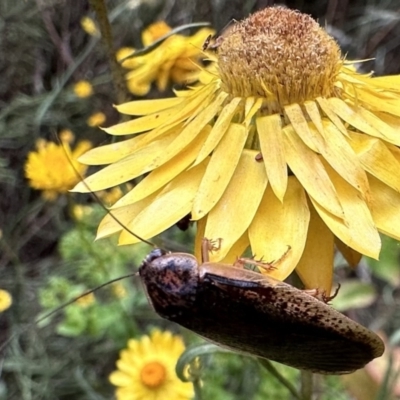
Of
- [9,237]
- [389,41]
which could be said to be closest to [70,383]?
[9,237]

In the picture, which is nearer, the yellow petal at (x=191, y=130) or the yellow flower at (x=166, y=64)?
the yellow petal at (x=191, y=130)

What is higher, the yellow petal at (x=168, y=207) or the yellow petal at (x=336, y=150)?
the yellow petal at (x=336, y=150)

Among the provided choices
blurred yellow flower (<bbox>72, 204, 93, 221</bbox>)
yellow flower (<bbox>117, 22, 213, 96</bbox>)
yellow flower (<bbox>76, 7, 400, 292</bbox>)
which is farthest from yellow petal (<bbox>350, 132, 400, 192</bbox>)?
blurred yellow flower (<bbox>72, 204, 93, 221</bbox>)

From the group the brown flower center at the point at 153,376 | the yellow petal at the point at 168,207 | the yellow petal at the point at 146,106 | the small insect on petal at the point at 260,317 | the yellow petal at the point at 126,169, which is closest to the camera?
the small insect on petal at the point at 260,317

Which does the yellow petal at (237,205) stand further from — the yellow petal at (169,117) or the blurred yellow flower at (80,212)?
the blurred yellow flower at (80,212)

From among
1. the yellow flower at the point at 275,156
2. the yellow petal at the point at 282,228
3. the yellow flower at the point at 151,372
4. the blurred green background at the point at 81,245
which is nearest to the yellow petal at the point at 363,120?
the yellow flower at the point at 275,156

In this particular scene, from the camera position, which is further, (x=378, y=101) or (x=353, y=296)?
(x=353, y=296)

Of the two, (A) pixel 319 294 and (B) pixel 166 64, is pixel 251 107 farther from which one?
(B) pixel 166 64

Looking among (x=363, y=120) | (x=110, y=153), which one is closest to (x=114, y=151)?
(x=110, y=153)

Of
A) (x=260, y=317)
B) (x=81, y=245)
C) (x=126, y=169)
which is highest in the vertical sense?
(x=126, y=169)
